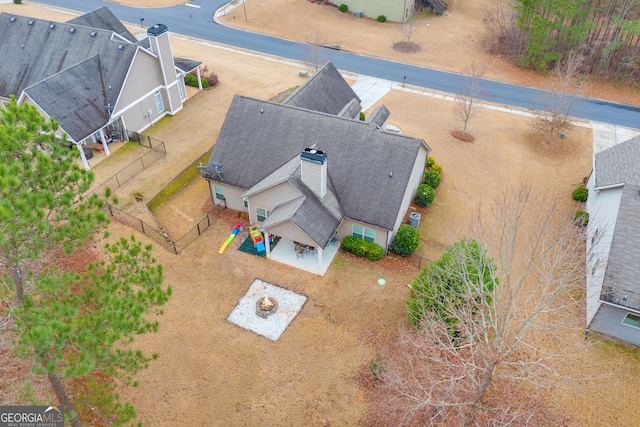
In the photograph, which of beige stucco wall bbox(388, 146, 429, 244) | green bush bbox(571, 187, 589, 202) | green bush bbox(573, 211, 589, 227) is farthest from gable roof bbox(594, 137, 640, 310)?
beige stucco wall bbox(388, 146, 429, 244)

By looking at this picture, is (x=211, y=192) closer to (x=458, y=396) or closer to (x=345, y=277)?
(x=345, y=277)

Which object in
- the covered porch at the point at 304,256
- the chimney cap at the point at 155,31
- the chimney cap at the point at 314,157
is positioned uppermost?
the chimney cap at the point at 155,31

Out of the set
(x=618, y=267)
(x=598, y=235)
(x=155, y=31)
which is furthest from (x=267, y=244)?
(x=155, y=31)

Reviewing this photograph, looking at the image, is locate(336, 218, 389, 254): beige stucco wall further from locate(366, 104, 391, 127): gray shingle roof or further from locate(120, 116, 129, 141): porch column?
locate(120, 116, 129, 141): porch column

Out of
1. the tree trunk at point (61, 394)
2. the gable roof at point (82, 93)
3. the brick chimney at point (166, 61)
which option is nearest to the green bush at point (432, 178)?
the brick chimney at point (166, 61)

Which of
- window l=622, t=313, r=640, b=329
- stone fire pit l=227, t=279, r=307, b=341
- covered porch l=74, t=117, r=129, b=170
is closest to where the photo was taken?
window l=622, t=313, r=640, b=329

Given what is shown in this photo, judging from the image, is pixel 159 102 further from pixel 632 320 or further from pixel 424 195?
pixel 632 320

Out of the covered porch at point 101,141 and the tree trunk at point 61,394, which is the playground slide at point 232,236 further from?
the covered porch at point 101,141
